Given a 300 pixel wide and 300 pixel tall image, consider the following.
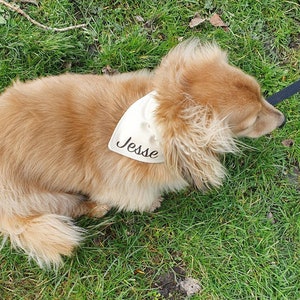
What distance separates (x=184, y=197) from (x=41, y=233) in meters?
1.13

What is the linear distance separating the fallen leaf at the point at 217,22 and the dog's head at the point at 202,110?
1.08 meters

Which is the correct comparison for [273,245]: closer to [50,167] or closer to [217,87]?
[217,87]

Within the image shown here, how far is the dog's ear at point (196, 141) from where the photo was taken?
2.38 meters

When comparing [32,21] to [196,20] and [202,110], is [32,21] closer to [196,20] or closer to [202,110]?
[196,20]

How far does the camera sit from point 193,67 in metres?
2.53

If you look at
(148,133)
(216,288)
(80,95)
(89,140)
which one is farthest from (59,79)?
(216,288)

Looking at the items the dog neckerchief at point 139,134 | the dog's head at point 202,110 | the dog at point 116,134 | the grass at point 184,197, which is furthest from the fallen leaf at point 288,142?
the dog neckerchief at point 139,134

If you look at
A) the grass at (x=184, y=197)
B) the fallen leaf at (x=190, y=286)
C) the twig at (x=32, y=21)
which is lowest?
the fallen leaf at (x=190, y=286)

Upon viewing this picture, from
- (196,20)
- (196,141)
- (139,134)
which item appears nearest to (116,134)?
(139,134)

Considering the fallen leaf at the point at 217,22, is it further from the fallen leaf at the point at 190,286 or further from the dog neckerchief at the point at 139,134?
the fallen leaf at the point at 190,286

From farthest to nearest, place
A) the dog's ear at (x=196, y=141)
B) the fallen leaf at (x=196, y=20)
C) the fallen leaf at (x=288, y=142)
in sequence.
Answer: the fallen leaf at (x=196, y=20) → the fallen leaf at (x=288, y=142) → the dog's ear at (x=196, y=141)

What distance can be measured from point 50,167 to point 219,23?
6.17 feet

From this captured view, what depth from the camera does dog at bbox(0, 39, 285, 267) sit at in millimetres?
2410

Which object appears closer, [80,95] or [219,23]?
[80,95]
